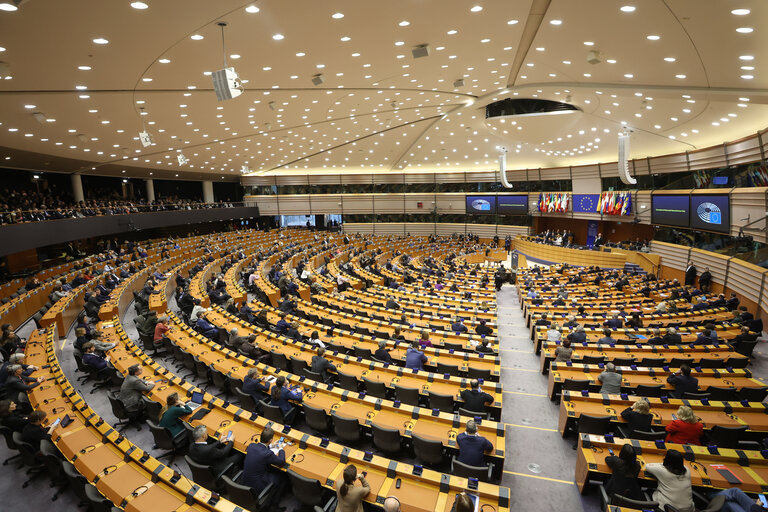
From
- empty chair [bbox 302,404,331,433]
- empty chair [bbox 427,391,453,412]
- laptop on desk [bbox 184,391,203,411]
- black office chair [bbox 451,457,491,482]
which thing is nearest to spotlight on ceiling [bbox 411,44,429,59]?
empty chair [bbox 427,391,453,412]

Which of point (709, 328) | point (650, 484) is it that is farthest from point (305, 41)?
point (709, 328)

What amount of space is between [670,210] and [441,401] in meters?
19.6

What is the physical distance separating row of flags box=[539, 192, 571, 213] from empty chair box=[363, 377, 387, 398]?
26158 mm

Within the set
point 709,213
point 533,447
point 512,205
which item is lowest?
point 533,447

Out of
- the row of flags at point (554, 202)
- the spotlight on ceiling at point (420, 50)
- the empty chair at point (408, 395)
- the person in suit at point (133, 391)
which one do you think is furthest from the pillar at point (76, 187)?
the row of flags at point (554, 202)

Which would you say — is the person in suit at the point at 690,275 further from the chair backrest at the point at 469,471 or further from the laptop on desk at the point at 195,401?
the laptop on desk at the point at 195,401

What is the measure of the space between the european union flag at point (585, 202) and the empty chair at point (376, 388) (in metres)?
24.8

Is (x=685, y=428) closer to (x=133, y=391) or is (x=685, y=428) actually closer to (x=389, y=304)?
(x=389, y=304)

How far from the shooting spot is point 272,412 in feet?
21.3

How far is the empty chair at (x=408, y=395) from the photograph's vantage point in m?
6.94

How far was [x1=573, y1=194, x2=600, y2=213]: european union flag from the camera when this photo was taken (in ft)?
86.5

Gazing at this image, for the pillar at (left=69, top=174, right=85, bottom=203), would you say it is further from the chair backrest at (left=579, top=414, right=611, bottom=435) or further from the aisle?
the chair backrest at (left=579, top=414, right=611, bottom=435)

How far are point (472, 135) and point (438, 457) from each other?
2145cm

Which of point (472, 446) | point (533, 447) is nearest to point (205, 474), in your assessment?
point (472, 446)
